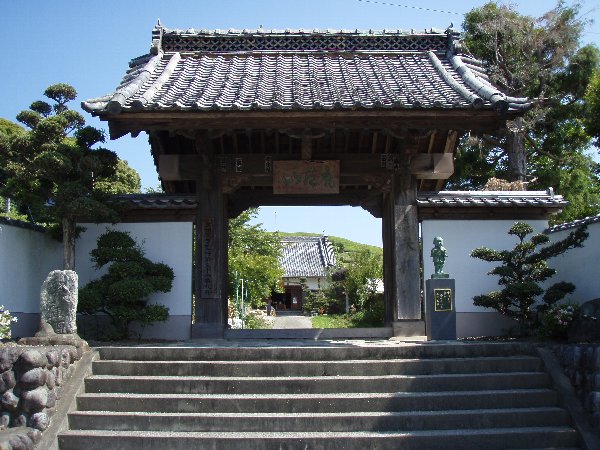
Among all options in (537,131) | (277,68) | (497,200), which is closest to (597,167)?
(537,131)

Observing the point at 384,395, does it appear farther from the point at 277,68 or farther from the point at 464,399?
the point at 277,68

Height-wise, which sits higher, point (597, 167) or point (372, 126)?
point (597, 167)

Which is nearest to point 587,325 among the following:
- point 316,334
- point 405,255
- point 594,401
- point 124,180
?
point 594,401

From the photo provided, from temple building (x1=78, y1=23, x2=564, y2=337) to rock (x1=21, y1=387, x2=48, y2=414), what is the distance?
4.00m

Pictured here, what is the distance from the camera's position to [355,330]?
33.8ft

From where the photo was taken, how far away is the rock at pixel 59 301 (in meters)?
7.25

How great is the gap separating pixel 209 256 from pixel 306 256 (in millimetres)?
38382

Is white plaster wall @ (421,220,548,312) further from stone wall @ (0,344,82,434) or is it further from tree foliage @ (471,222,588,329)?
stone wall @ (0,344,82,434)

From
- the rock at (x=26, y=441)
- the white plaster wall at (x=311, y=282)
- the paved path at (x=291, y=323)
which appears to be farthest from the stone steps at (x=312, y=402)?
the white plaster wall at (x=311, y=282)

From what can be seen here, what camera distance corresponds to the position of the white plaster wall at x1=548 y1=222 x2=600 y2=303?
29.3ft

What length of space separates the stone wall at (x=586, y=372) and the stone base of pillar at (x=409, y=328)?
128 inches

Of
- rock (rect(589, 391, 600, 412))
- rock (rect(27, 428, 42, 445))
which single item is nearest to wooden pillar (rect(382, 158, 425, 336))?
rock (rect(589, 391, 600, 412))

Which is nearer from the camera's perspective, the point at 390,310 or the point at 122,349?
the point at 122,349

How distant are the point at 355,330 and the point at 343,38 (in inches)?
237
